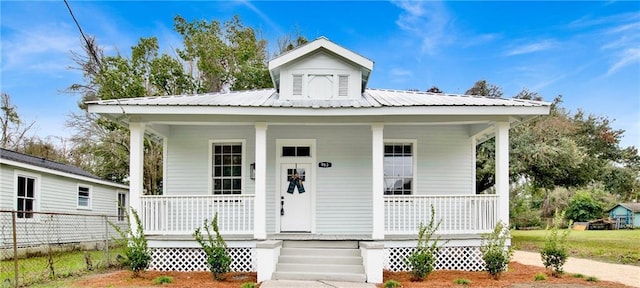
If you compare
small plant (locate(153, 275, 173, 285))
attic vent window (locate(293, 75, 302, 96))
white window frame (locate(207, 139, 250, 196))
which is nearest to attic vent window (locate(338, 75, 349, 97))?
attic vent window (locate(293, 75, 302, 96))

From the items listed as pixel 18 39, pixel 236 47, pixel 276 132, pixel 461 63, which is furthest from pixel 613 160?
pixel 18 39

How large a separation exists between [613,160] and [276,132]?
2759cm

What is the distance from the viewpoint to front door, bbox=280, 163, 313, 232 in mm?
12406

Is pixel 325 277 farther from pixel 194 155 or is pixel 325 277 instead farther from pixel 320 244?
pixel 194 155

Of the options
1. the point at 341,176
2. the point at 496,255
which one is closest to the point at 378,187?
the point at 341,176

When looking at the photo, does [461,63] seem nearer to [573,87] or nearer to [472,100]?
[573,87]

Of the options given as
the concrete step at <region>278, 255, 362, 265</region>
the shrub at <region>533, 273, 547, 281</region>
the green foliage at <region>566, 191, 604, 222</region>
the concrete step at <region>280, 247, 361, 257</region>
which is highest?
the concrete step at <region>280, 247, 361, 257</region>

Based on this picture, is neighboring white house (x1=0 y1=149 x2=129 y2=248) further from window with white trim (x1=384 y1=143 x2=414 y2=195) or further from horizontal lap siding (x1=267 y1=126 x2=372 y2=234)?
window with white trim (x1=384 y1=143 x2=414 y2=195)

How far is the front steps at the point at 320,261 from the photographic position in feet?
Result: 30.9

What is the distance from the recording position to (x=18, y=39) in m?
18.9

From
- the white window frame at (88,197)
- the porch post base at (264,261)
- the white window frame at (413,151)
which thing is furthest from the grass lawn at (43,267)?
the white window frame at (413,151)

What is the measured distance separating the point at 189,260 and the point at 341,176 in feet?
13.5

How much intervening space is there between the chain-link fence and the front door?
397cm

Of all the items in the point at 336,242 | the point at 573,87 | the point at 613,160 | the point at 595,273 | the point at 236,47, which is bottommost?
the point at 595,273
